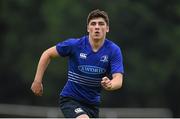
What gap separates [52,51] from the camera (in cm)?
1091

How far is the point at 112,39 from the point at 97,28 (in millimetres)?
24235

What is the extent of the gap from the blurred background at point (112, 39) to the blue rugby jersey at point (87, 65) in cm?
2328

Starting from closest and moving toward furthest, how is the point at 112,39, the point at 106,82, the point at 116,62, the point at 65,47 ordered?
1. the point at 106,82
2. the point at 116,62
3. the point at 65,47
4. the point at 112,39

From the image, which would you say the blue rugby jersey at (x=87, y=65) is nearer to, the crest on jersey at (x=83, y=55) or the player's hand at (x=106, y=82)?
the crest on jersey at (x=83, y=55)

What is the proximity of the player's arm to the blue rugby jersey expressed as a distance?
0.19 meters

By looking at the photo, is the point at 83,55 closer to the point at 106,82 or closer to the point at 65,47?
the point at 65,47

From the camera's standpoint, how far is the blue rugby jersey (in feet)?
35.2

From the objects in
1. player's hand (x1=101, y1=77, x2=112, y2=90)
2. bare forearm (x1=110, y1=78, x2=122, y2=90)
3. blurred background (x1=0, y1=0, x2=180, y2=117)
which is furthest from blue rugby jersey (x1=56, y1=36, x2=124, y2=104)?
blurred background (x1=0, y1=0, x2=180, y2=117)

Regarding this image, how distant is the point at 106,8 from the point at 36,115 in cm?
1198

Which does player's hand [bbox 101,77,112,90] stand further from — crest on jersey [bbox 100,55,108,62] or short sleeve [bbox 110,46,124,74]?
crest on jersey [bbox 100,55,108,62]

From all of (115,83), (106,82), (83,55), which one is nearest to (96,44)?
(83,55)

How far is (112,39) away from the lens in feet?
115

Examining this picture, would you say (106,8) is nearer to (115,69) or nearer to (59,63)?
(59,63)

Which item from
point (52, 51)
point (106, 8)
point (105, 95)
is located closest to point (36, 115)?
point (105, 95)
